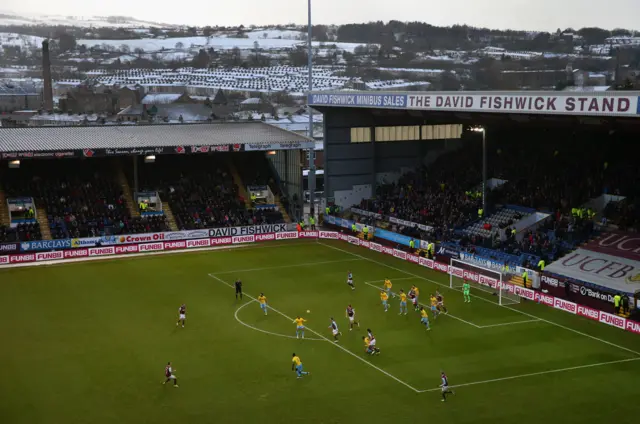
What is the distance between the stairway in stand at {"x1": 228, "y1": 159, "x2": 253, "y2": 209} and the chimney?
118 ft

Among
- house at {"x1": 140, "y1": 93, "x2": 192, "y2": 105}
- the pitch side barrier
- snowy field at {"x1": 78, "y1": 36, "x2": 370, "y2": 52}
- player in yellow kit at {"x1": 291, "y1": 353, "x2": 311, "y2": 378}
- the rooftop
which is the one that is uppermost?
snowy field at {"x1": 78, "y1": 36, "x2": 370, "y2": 52}

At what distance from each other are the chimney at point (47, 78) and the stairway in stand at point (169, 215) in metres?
39.3

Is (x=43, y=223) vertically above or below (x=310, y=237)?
above

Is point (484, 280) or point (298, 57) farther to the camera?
point (298, 57)

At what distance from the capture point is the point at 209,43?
117438mm

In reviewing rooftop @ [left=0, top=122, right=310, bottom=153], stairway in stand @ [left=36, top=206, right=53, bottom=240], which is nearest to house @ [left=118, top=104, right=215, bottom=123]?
rooftop @ [left=0, top=122, right=310, bottom=153]

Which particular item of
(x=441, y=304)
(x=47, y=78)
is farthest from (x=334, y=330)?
(x=47, y=78)

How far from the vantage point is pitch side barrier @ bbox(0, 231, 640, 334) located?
3856 cm

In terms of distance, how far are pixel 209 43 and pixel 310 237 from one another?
62.2 metres

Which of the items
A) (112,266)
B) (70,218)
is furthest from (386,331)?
(70,218)

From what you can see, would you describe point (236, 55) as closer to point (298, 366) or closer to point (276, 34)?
point (276, 34)

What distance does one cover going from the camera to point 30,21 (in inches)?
4564

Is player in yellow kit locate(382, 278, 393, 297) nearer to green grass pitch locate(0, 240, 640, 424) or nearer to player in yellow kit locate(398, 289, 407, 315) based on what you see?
green grass pitch locate(0, 240, 640, 424)

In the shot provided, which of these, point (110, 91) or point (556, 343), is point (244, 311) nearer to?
point (556, 343)
